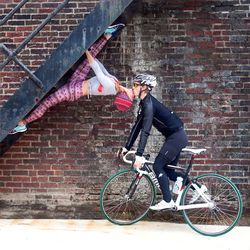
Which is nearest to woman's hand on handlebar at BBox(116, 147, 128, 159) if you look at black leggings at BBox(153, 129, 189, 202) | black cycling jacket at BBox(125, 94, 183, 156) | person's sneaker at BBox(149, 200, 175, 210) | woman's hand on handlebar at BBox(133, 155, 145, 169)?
black cycling jacket at BBox(125, 94, 183, 156)

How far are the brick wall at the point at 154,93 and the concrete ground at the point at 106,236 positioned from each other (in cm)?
36

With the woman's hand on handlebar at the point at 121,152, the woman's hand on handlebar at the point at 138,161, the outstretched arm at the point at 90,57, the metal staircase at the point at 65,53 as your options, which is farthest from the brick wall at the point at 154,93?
the metal staircase at the point at 65,53

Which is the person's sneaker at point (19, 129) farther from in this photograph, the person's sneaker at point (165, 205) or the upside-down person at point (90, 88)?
the person's sneaker at point (165, 205)

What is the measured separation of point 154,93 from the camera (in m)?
6.35

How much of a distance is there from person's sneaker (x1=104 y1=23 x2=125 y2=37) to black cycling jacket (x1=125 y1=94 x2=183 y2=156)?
0.95m

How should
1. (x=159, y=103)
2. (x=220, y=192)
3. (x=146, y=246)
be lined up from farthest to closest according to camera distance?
(x=220, y=192) < (x=159, y=103) < (x=146, y=246)

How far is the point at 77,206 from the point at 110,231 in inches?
30.0

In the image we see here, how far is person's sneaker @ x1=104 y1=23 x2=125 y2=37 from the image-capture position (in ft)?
19.6

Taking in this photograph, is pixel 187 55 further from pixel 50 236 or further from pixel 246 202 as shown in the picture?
pixel 50 236

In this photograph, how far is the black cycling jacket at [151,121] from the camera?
569 centimetres

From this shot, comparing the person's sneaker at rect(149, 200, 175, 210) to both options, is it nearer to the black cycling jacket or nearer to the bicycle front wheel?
the bicycle front wheel

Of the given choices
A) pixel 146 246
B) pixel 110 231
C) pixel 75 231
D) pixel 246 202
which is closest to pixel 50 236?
pixel 75 231

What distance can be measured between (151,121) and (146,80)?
1.64 ft

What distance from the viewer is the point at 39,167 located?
21.2 ft
